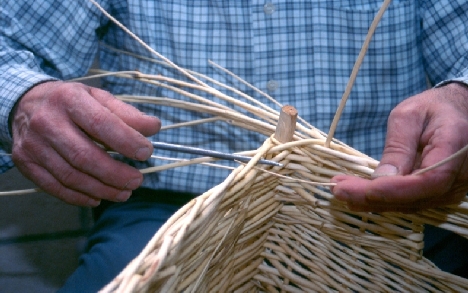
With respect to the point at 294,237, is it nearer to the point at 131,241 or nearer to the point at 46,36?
the point at 131,241

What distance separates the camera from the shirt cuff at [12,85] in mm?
541

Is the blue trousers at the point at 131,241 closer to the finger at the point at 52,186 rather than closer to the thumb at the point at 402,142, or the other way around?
the finger at the point at 52,186

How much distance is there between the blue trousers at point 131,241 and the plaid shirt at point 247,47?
0.12ft

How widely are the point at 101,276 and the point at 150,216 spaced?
0.12 m

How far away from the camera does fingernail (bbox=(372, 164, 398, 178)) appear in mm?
410

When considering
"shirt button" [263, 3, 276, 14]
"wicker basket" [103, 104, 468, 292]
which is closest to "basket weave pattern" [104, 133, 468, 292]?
"wicker basket" [103, 104, 468, 292]

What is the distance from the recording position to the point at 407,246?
19.9 inches

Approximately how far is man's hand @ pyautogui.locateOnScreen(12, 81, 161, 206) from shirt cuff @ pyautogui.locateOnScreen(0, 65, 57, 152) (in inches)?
2.7

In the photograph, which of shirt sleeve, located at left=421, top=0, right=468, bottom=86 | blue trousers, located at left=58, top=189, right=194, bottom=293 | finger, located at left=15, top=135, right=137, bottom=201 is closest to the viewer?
finger, located at left=15, top=135, right=137, bottom=201

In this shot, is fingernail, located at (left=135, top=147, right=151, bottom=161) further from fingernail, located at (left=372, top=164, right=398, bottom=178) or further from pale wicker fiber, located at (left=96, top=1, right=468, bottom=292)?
fingernail, located at (left=372, top=164, right=398, bottom=178)

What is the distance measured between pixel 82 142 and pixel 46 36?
0.96 feet

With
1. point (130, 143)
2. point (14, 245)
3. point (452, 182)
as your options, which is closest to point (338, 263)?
point (452, 182)

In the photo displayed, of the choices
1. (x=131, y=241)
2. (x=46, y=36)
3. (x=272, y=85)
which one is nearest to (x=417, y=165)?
(x=272, y=85)

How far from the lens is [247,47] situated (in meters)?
0.66
